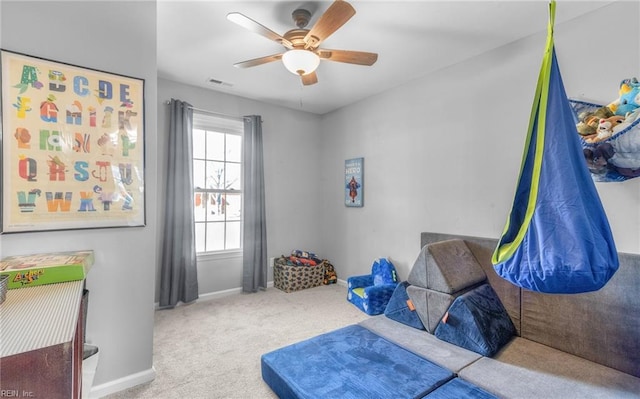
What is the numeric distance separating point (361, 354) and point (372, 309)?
129 cm

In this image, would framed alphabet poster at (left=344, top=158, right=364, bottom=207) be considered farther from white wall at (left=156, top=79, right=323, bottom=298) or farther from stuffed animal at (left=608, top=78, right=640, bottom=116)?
stuffed animal at (left=608, top=78, right=640, bottom=116)

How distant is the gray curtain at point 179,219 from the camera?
10.7 ft

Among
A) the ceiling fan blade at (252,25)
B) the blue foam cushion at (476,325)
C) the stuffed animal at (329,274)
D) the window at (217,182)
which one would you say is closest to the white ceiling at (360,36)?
the ceiling fan blade at (252,25)

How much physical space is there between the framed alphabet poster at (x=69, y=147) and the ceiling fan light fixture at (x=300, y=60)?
3.34ft

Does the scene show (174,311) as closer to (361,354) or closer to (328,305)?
(328,305)

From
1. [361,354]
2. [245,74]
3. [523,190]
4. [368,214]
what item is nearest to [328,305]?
[368,214]

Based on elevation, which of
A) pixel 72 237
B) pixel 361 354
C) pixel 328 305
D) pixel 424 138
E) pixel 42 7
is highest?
pixel 42 7

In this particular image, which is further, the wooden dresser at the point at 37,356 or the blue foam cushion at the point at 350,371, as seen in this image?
the blue foam cushion at the point at 350,371

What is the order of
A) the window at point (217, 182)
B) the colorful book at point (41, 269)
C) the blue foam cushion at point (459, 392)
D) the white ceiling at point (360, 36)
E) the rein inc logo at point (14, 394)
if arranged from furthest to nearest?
the window at point (217, 182) → the white ceiling at point (360, 36) → the blue foam cushion at point (459, 392) → the colorful book at point (41, 269) → the rein inc logo at point (14, 394)

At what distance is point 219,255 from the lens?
12.3 ft

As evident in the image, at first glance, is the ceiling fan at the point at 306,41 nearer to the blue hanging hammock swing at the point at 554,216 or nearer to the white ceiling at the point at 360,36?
the white ceiling at the point at 360,36


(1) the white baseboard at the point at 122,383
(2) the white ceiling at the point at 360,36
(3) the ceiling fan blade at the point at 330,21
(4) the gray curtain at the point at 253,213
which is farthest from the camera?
(4) the gray curtain at the point at 253,213

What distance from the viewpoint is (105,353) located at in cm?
183

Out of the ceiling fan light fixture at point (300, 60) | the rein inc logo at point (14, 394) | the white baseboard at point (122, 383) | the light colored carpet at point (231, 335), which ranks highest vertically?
the ceiling fan light fixture at point (300, 60)
